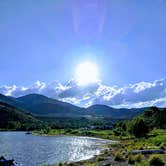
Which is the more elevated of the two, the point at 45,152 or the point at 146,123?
the point at 146,123

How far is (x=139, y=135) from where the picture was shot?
460ft

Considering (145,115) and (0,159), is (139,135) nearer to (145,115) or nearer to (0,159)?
(145,115)

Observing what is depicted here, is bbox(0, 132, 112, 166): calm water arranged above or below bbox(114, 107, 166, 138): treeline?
below

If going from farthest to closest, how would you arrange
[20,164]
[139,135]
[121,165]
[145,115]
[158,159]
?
1. [145,115]
2. [139,135]
3. [20,164]
4. [121,165]
5. [158,159]

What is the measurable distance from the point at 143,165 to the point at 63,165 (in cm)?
1742

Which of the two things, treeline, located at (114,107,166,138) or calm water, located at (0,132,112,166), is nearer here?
calm water, located at (0,132,112,166)

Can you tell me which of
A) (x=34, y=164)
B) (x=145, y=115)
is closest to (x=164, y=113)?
(x=145, y=115)

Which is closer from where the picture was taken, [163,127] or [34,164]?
[34,164]

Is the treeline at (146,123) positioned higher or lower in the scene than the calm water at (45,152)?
higher

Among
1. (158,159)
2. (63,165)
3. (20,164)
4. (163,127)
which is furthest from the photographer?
(163,127)

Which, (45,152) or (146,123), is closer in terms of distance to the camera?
(45,152)

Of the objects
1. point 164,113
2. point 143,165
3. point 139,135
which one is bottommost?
point 143,165

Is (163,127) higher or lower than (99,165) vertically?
higher

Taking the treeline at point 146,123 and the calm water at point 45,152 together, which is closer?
the calm water at point 45,152
